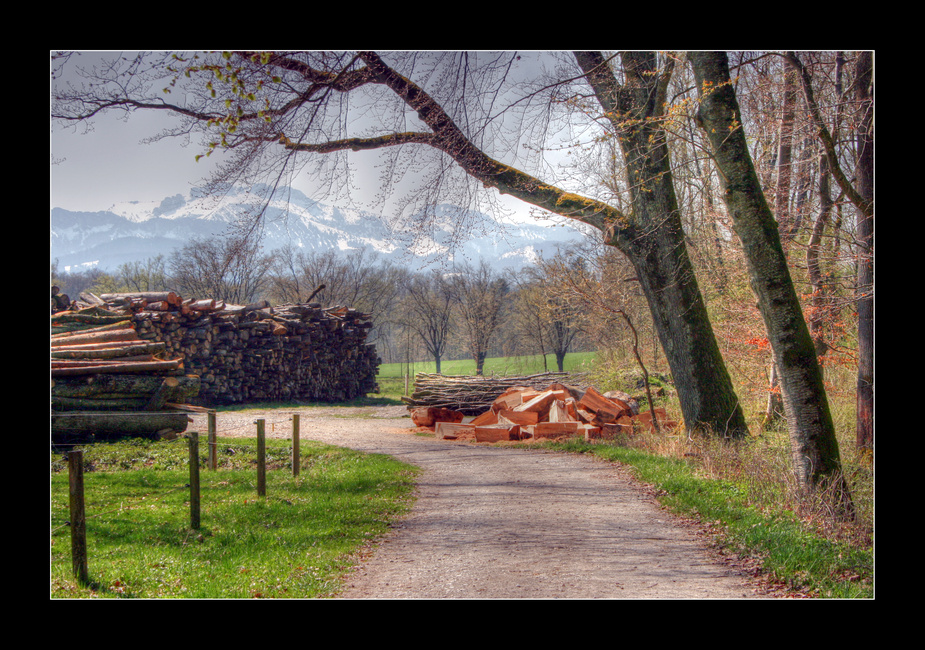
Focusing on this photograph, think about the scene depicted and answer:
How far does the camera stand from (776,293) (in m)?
5.78

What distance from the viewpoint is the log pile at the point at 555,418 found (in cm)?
1232

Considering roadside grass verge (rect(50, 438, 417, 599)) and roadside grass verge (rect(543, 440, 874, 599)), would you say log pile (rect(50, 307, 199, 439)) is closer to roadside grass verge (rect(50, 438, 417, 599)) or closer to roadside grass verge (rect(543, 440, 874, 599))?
roadside grass verge (rect(50, 438, 417, 599))

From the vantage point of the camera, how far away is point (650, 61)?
844cm

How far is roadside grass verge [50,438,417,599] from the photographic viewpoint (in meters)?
4.15

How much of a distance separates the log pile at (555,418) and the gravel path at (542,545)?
3.18 meters

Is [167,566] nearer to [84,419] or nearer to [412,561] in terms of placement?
[412,561]

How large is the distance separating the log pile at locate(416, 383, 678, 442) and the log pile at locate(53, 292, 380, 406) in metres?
9.99

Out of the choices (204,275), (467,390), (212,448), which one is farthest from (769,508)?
(204,275)

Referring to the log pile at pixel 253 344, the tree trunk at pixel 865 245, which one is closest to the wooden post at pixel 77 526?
the tree trunk at pixel 865 245

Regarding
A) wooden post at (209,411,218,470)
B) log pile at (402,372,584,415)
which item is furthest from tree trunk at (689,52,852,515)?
log pile at (402,372,584,415)

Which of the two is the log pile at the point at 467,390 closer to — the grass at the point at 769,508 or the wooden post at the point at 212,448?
the grass at the point at 769,508

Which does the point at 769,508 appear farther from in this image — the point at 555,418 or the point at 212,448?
the point at 212,448

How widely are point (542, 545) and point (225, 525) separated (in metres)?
3.13

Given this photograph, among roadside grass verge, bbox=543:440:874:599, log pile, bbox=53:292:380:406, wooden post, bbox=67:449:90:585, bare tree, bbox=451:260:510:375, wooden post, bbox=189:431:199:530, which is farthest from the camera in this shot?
bare tree, bbox=451:260:510:375
